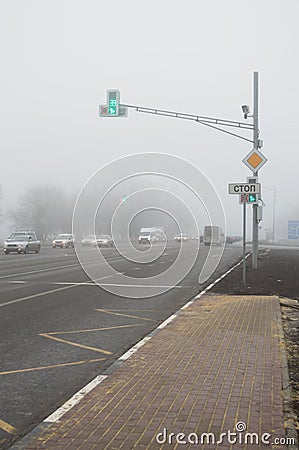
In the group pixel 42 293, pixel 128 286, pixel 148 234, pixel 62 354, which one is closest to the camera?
pixel 62 354

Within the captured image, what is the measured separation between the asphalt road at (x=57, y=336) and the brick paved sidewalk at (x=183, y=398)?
17.9 inches

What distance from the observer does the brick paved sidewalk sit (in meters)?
4.42

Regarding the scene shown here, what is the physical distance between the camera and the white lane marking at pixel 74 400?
4995 millimetres

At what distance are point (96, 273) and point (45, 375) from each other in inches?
617

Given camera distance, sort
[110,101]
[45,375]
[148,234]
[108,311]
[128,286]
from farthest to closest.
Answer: [148,234] < [110,101] < [128,286] < [108,311] < [45,375]

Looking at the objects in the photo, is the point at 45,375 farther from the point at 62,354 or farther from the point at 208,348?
the point at 208,348

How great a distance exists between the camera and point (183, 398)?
215 inches

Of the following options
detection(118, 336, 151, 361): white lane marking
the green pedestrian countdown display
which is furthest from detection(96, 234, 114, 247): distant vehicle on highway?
detection(118, 336, 151, 361): white lane marking

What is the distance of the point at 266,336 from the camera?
884cm

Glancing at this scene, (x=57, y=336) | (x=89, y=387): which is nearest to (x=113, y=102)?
(x=57, y=336)

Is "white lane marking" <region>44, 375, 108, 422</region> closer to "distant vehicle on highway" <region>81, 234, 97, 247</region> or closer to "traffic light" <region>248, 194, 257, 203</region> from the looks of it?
"traffic light" <region>248, 194, 257, 203</region>

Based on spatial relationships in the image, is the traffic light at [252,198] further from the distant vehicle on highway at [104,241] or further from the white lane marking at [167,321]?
the distant vehicle on highway at [104,241]

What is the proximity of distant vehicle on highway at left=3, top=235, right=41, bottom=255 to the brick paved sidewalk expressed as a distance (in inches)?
1374

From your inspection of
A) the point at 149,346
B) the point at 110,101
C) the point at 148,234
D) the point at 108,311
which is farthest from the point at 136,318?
the point at 148,234
